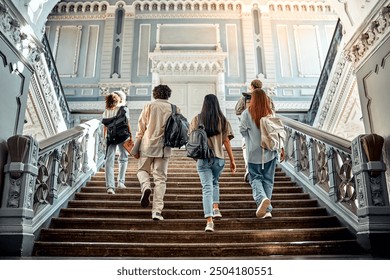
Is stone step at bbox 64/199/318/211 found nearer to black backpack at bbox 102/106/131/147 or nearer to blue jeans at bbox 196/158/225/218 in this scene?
blue jeans at bbox 196/158/225/218

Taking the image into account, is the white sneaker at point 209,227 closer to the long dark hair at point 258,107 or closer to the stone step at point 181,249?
the stone step at point 181,249

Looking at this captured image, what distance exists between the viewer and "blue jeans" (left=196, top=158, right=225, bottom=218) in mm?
3658

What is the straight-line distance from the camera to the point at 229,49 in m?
12.2

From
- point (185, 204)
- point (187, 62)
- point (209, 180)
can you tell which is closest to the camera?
point (209, 180)

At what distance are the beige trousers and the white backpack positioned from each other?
100cm

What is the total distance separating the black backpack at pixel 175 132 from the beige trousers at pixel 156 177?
204 mm

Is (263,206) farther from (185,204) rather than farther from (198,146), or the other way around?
(185,204)

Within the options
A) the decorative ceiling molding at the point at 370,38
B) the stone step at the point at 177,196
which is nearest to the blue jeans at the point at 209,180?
the stone step at the point at 177,196

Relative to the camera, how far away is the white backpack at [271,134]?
12.7 feet

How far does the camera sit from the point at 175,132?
3836 mm

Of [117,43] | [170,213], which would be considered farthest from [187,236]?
[117,43]

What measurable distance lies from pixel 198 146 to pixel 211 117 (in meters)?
0.38
